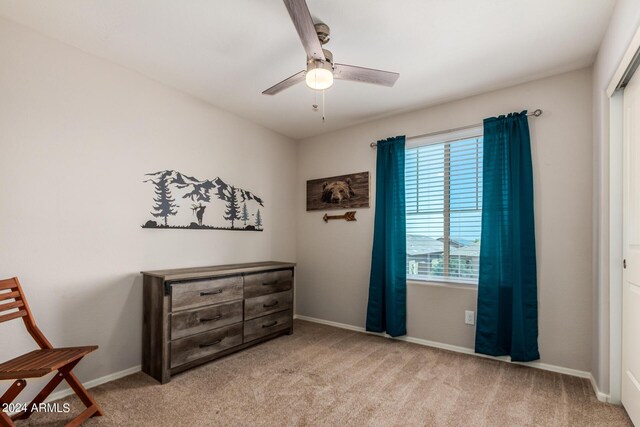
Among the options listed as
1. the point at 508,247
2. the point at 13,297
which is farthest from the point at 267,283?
the point at 508,247

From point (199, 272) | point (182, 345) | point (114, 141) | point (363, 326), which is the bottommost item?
point (363, 326)

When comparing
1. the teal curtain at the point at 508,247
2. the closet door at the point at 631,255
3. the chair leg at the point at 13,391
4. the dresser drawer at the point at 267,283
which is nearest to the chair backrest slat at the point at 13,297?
the chair leg at the point at 13,391

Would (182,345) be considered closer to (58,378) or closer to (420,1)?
(58,378)

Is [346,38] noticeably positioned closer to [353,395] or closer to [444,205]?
[444,205]

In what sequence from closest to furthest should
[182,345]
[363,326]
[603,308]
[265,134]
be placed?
[603,308]
[182,345]
[363,326]
[265,134]

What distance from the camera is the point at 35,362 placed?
170cm

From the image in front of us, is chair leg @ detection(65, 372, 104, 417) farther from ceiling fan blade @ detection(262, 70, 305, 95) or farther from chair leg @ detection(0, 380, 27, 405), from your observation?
ceiling fan blade @ detection(262, 70, 305, 95)

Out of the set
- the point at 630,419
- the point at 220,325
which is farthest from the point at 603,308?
the point at 220,325

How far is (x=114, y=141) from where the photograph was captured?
2.58 metres

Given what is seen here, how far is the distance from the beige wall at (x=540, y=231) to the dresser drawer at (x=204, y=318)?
4.80 ft

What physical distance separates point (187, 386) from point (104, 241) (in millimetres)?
1290

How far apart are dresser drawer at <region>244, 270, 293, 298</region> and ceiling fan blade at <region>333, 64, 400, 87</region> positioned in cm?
203

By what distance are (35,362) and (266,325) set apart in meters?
1.90

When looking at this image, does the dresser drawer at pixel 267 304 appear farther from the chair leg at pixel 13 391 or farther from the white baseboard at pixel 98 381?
the chair leg at pixel 13 391
